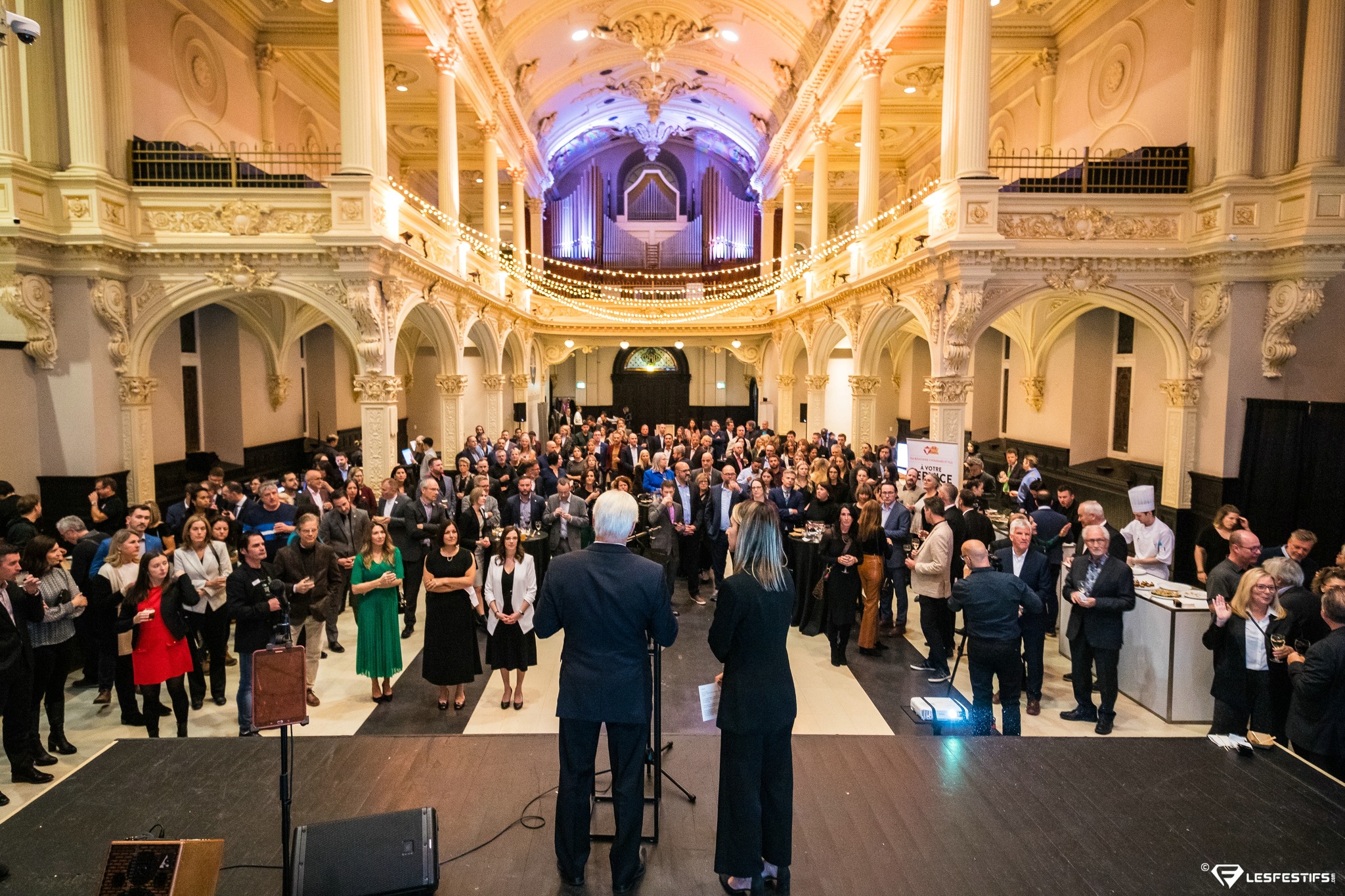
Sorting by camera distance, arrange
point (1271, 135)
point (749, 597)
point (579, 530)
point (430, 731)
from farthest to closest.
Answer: point (1271, 135) → point (579, 530) → point (430, 731) → point (749, 597)

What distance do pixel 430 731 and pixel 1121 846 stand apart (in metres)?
4.32

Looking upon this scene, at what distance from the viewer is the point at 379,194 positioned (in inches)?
387

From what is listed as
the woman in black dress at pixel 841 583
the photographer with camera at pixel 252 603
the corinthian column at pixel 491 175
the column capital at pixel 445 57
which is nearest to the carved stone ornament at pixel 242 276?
the column capital at pixel 445 57

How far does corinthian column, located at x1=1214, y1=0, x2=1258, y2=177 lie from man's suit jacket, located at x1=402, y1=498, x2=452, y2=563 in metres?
10.2

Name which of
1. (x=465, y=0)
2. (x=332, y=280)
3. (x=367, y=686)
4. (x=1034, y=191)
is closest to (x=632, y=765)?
(x=367, y=686)

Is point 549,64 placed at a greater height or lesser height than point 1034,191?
greater

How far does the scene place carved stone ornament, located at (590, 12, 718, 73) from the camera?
59.6 feet

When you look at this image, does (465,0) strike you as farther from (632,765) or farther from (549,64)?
(632,765)

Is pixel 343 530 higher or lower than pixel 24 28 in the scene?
lower

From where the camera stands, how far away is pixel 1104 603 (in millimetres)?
5211

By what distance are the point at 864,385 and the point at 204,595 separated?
37.2 feet

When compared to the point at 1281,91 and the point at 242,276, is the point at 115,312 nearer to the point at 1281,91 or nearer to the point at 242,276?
the point at 242,276

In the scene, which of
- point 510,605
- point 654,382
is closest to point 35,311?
point 510,605

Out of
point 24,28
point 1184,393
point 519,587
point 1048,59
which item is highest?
point 1048,59
